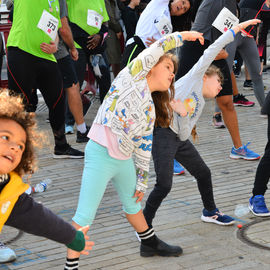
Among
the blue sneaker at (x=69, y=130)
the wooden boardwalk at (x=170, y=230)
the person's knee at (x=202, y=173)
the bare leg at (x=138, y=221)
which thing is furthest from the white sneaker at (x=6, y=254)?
the blue sneaker at (x=69, y=130)

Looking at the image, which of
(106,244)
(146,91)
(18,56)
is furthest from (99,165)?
(18,56)

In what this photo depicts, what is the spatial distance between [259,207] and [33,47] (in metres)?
2.62

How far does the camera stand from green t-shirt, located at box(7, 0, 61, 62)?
5.83 metres

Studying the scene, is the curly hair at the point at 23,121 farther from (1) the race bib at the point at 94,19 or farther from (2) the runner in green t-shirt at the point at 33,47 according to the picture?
(1) the race bib at the point at 94,19

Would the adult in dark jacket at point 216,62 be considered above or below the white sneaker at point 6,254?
above

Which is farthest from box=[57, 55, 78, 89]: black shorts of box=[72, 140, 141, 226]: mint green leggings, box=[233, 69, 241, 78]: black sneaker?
box=[233, 69, 241, 78]: black sneaker

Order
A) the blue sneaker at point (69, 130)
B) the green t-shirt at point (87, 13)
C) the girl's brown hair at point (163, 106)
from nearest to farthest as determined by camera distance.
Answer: the girl's brown hair at point (163, 106) < the green t-shirt at point (87, 13) < the blue sneaker at point (69, 130)

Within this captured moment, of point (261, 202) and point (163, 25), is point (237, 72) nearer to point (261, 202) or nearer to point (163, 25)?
point (163, 25)

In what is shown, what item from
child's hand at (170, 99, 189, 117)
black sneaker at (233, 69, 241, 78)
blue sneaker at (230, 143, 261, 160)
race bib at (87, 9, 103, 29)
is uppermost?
child's hand at (170, 99, 189, 117)

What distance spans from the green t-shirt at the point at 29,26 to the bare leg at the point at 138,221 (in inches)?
101

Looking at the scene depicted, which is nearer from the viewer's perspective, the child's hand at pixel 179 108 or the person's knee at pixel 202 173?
the child's hand at pixel 179 108

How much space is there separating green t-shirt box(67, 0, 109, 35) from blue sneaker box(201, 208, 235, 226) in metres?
3.52

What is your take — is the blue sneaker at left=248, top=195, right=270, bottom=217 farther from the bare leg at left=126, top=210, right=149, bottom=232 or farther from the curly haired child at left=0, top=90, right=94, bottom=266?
the curly haired child at left=0, top=90, right=94, bottom=266

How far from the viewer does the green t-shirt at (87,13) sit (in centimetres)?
727
